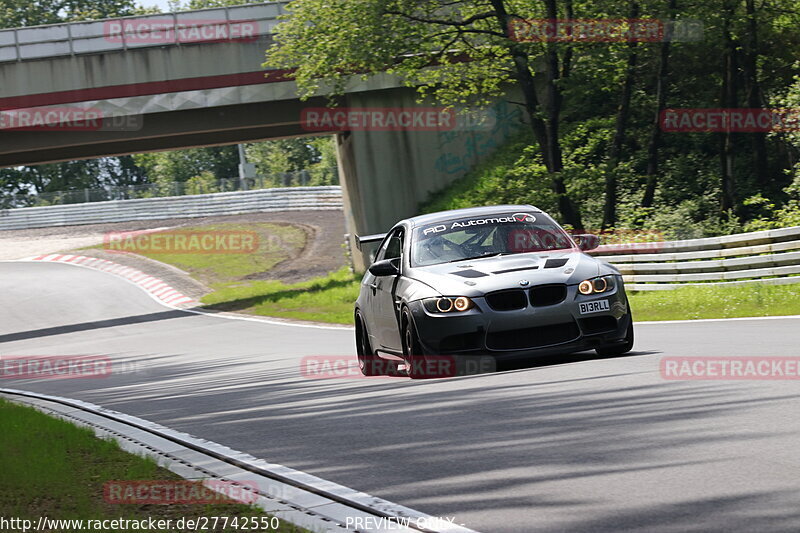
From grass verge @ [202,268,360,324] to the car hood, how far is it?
14714mm

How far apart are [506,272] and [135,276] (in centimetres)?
3735

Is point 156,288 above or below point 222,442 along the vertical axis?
below

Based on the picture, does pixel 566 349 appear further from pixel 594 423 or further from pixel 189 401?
pixel 189 401

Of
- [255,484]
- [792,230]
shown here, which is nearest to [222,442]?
[255,484]

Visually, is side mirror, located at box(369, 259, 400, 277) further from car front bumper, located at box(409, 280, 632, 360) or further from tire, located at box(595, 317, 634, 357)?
tire, located at box(595, 317, 634, 357)

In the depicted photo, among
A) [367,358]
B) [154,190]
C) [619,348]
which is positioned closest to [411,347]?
[619,348]

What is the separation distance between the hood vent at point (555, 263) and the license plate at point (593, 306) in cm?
46

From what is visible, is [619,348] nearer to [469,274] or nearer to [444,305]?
[469,274]

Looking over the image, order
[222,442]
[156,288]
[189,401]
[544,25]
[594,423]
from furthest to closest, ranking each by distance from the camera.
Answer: [156,288], [544,25], [189,401], [222,442], [594,423]

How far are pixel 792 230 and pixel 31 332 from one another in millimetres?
23471

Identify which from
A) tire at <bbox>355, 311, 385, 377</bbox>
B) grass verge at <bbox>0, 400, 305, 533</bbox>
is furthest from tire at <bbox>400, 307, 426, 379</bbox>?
grass verge at <bbox>0, 400, 305, 533</bbox>

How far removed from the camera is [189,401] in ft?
38.3

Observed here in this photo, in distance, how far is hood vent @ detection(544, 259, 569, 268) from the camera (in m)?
10.0

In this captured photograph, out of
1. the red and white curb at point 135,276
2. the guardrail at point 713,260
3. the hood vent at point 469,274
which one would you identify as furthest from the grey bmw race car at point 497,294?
the red and white curb at point 135,276
